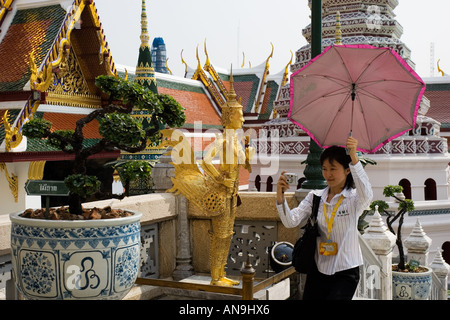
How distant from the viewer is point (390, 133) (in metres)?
4.11

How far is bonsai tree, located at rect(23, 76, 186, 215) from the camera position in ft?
10.9

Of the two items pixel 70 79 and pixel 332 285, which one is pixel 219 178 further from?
pixel 70 79

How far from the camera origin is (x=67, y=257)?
2.97 meters

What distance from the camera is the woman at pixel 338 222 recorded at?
3.34m

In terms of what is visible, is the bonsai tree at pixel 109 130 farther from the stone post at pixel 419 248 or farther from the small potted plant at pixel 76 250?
the stone post at pixel 419 248

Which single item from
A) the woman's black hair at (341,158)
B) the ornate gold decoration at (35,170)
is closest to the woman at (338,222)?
the woman's black hair at (341,158)

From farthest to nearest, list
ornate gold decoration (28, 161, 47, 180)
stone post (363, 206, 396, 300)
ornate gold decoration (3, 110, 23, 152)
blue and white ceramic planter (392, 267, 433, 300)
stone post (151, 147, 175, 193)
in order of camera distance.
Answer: ornate gold decoration (28, 161, 47, 180) < ornate gold decoration (3, 110, 23, 152) < blue and white ceramic planter (392, 267, 433, 300) < stone post (151, 147, 175, 193) < stone post (363, 206, 396, 300)

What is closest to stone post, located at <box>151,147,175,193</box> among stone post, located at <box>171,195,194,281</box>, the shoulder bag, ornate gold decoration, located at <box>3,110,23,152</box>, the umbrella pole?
stone post, located at <box>171,195,194,281</box>

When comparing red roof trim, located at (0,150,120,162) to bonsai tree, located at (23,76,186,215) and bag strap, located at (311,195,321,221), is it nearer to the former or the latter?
bonsai tree, located at (23,76,186,215)

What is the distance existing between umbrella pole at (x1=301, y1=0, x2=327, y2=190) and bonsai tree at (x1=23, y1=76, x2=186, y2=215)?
84.9 inches
